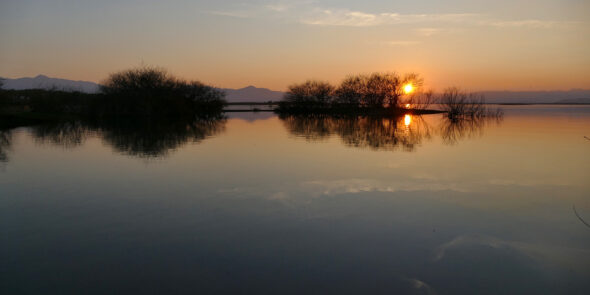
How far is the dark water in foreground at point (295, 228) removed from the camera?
199 inches

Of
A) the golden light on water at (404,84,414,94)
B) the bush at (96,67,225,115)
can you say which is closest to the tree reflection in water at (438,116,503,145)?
the golden light on water at (404,84,414,94)

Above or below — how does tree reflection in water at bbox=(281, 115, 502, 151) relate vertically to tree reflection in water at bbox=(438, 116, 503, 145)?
above

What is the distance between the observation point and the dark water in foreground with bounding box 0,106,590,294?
507cm

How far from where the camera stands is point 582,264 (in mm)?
5582

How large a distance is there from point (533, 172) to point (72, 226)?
12.6 meters

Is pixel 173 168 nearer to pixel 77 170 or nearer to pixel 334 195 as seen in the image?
pixel 77 170

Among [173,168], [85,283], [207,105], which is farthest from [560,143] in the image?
[207,105]

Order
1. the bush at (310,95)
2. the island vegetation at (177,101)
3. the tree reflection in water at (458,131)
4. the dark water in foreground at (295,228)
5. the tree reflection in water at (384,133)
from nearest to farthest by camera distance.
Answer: the dark water in foreground at (295,228), the tree reflection in water at (384,133), the tree reflection in water at (458,131), the island vegetation at (177,101), the bush at (310,95)

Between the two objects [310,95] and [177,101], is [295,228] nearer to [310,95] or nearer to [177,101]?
[177,101]

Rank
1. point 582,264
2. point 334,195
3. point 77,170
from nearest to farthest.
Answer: point 582,264 < point 334,195 < point 77,170

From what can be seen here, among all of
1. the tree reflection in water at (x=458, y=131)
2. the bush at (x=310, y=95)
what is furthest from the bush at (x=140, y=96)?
the tree reflection in water at (x=458, y=131)

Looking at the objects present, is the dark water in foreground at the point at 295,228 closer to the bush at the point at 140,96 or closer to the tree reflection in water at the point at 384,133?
the tree reflection in water at the point at 384,133

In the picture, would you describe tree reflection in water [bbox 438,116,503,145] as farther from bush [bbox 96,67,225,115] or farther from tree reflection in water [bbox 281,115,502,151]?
bush [bbox 96,67,225,115]

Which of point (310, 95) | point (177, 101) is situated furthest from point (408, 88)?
point (177, 101)
